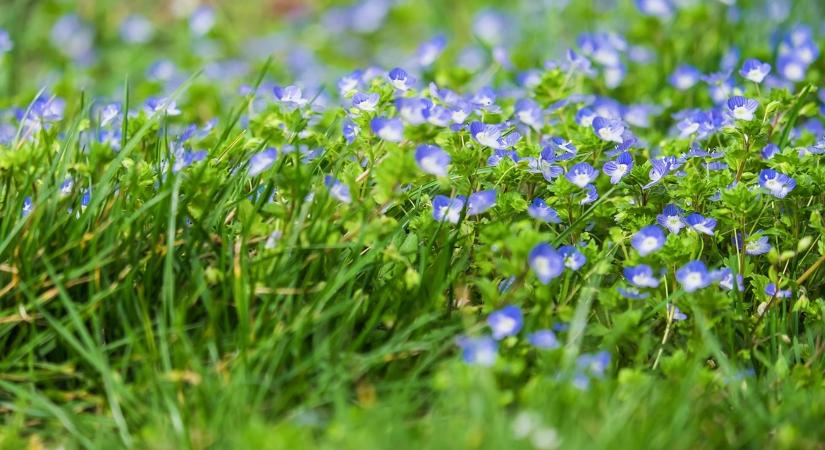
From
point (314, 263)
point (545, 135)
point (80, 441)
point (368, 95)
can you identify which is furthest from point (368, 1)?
point (80, 441)

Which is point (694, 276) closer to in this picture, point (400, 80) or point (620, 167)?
point (620, 167)

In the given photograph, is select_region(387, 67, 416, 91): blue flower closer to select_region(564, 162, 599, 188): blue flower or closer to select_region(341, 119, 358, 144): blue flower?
select_region(341, 119, 358, 144): blue flower

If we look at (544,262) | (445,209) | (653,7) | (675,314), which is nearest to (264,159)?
(445,209)

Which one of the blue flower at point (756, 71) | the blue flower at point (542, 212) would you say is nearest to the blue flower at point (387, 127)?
the blue flower at point (542, 212)

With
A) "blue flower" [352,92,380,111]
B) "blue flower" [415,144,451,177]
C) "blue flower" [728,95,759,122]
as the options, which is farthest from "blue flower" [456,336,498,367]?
"blue flower" [728,95,759,122]

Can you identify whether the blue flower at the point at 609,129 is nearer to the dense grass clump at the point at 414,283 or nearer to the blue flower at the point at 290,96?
the dense grass clump at the point at 414,283

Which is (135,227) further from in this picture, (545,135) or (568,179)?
(545,135)
